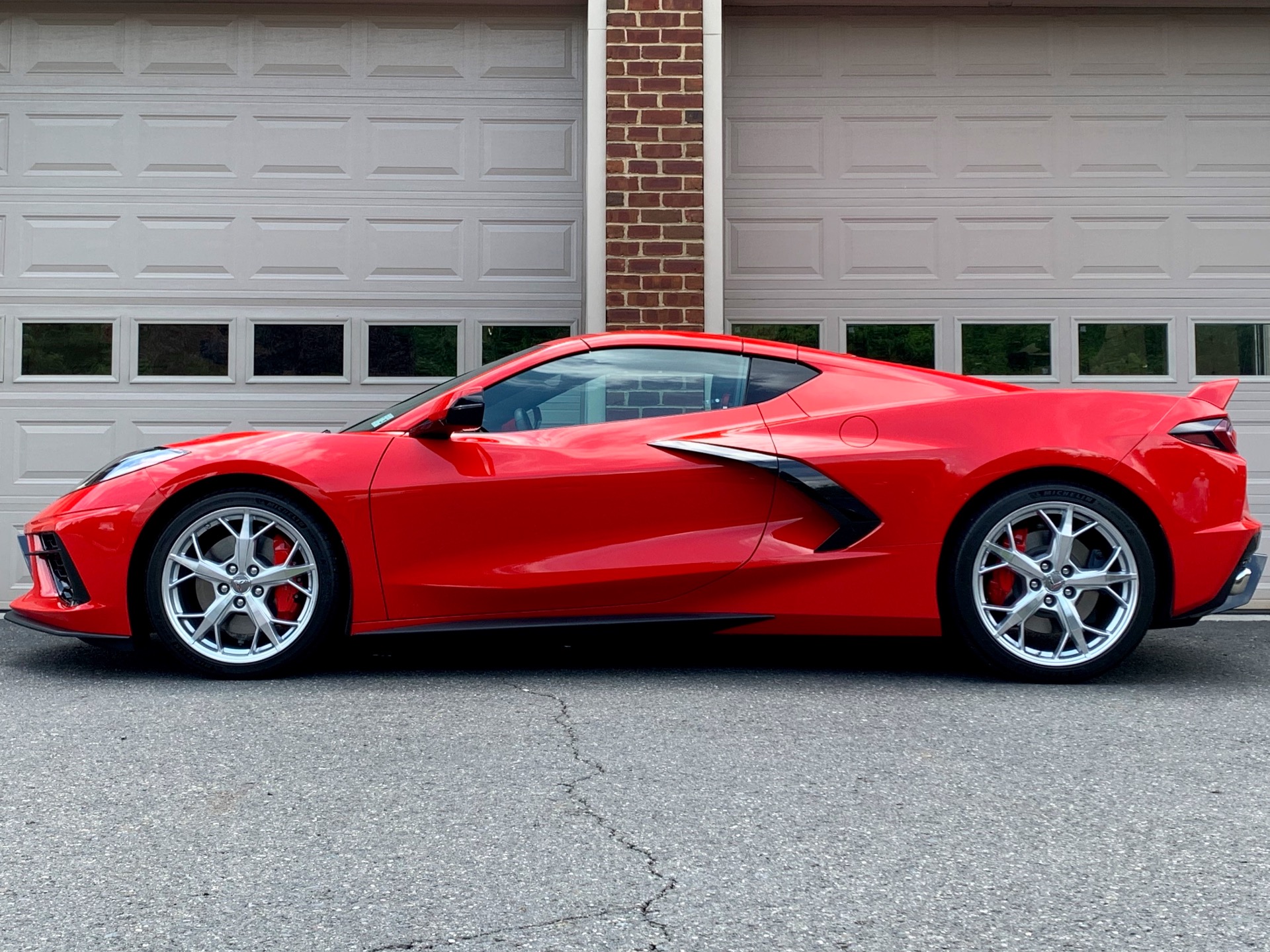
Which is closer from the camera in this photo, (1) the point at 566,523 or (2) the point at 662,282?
(1) the point at 566,523

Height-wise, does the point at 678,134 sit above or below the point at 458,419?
above

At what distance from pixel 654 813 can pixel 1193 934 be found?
3.59ft

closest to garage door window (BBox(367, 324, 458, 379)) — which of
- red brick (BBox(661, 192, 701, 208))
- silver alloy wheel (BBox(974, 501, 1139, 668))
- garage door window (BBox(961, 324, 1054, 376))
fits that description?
red brick (BBox(661, 192, 701, 208))

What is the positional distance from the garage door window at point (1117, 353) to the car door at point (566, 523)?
3.53 m

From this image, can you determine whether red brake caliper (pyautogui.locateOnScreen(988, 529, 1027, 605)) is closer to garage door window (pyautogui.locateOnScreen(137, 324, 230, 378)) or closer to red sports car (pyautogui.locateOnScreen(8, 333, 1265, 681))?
red sports car (pyautogui.locateOnScreen(8, 333, 1265, 681))

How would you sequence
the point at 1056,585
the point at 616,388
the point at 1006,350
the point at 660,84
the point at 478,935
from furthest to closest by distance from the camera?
the point at 1006,350, the point at 660,84, the point at 616,388, the point at 1056,585, the point at 478,935

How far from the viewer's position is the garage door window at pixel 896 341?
7141 mm

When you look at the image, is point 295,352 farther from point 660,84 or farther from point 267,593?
point 267,593

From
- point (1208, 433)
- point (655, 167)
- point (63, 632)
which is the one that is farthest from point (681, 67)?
point (63, 632)

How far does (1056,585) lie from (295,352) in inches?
177

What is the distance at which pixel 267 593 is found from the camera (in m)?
4.32

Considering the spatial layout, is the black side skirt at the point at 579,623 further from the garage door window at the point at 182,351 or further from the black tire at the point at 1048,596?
the garage door window at the point at 182,351

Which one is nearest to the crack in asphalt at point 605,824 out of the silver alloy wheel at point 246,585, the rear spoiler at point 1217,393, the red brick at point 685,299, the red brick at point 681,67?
the silver alloy wheel at point 246,585

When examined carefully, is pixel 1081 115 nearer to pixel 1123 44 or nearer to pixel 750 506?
pixel 1123 44
